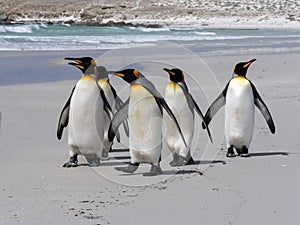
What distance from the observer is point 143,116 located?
592 cm

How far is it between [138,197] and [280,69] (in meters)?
10.1

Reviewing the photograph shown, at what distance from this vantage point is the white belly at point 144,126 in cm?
590

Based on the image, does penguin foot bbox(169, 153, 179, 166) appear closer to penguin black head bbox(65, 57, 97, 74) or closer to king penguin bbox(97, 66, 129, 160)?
king penguin bbox(97, 66, 129, 160)

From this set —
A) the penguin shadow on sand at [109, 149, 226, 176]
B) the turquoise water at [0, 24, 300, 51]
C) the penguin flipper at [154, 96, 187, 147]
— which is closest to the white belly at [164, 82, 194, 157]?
the penguin shadow on sand at [109, 149, 226, 176]

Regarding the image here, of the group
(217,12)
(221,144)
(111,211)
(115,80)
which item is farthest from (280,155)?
(217,12)

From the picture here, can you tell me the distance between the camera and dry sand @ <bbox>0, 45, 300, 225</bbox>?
15.4 feet

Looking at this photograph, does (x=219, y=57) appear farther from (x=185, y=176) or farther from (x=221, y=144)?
(x=185, y=176)

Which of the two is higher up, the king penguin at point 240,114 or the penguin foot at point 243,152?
the king penguin at point 240,114

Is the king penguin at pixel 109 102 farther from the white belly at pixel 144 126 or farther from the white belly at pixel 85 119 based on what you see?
the white belly at pixel 144 126

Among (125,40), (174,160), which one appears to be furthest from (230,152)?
(125,40)

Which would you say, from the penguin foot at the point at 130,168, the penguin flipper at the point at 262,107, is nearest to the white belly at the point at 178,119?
the penguin foot at the point at 130,168

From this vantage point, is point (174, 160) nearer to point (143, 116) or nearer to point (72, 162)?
point (143, 116)

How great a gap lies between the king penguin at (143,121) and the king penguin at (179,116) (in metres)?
0.42

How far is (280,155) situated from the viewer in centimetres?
665
